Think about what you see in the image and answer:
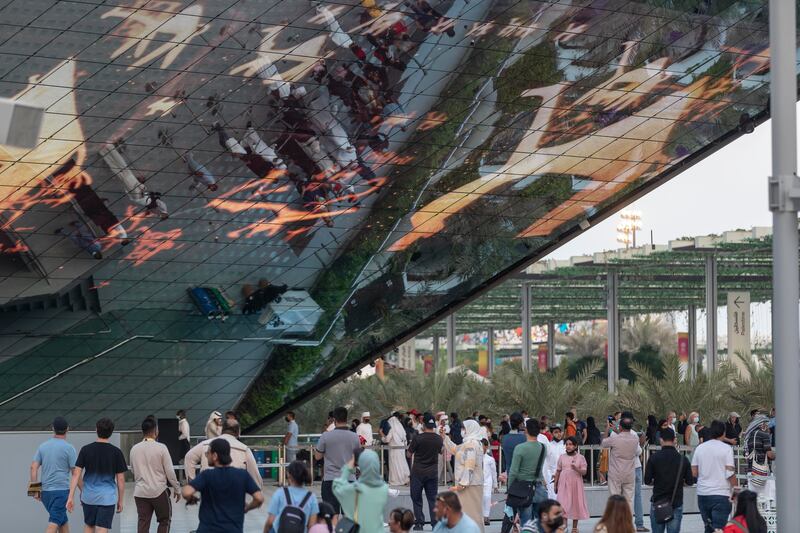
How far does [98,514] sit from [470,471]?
4.02 meters

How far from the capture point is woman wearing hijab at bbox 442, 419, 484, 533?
545 inches

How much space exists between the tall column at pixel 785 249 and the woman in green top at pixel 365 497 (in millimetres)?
2789

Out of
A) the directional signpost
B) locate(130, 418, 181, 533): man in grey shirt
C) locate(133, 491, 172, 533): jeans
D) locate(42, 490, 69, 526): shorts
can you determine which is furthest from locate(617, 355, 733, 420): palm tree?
locate(42, 490, 69, 526): shorts

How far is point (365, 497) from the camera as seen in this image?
909 cm

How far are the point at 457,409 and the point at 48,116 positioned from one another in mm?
14844

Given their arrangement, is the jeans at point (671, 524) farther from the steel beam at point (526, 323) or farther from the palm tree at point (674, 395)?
the steel beam at point (526, 323)

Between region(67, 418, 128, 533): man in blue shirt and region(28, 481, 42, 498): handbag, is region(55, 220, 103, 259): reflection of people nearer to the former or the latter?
region(28, 481, 42, 498): handbag

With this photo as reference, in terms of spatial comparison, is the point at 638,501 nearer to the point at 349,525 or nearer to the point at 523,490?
the point at 523,490

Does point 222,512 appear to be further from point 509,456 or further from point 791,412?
point 509,456

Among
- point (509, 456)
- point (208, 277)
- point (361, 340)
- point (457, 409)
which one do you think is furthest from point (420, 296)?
point (509, 456)

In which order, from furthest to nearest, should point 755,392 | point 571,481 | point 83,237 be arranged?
point 755,392 → point 83,237 → point 571,481

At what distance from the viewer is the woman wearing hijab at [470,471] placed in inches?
545

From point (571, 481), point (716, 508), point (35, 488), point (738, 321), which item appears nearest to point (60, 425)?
point (35, 488)

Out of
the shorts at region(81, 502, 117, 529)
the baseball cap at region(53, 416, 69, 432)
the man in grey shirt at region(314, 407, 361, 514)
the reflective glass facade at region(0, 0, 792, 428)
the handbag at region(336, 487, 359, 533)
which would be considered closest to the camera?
the handbag at region(336, 487, 359, 533)
